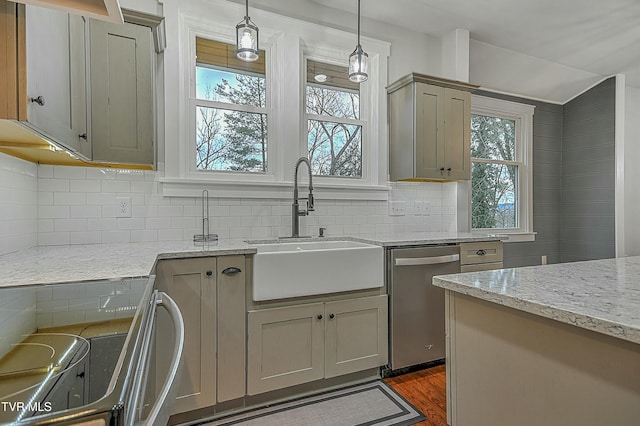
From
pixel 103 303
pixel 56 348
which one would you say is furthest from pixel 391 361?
pixel 56 348

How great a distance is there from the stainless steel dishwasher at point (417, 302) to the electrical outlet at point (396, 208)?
0.70 m

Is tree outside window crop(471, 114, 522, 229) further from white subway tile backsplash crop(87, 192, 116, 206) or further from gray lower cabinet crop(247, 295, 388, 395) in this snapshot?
white subway tile backsplash crop(87, 192, 116, 206)

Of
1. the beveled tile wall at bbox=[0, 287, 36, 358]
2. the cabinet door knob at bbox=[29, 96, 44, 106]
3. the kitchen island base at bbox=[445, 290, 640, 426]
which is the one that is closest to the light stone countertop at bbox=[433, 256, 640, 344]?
the kitchen island base at bbox=[445, 290, 640, 426]

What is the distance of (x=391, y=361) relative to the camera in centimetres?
224

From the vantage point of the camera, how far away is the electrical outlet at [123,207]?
2.15 meters

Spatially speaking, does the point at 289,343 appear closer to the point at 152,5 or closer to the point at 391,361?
the point at 391,361

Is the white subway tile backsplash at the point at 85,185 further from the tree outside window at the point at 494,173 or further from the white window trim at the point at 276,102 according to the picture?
A: the tree outside window at the point at 494,173

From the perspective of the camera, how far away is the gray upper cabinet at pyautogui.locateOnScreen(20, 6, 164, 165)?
1347mm

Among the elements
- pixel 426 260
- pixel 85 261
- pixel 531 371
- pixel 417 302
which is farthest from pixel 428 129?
pixel 85 261

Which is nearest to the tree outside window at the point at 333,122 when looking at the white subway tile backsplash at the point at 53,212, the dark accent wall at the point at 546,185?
the white subway tile backsplash at the point at 53,212

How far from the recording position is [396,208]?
304cm

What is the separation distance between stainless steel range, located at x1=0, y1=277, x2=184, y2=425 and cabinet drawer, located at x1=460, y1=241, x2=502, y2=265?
2125 millimetres

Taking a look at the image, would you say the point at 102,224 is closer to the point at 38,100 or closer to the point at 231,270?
the point at 231,270

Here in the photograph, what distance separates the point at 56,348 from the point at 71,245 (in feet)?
6.04
